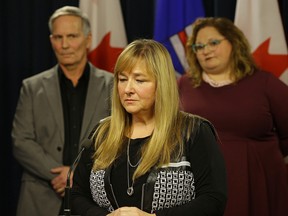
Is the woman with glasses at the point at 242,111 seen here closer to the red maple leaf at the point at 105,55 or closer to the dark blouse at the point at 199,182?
the red maple leaf at the point at 105,55

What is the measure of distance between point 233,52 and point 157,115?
5.09 ft

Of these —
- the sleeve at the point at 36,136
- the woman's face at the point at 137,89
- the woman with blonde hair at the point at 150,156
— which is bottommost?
the sleeve at the point at 36,136

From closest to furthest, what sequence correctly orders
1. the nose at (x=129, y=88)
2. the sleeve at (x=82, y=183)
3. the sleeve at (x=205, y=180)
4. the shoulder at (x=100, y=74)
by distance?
the sleeve at (x=205, y=180), the nose at (x=129, y=88), the sleeve at (x=82, y=183), the shoulder at (x=100, y=74)

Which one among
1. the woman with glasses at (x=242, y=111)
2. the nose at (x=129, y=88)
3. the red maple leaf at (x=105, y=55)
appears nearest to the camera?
the nose at (x=129, y=88)

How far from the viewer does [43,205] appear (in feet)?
12.9

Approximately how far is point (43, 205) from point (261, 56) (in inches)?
68.9

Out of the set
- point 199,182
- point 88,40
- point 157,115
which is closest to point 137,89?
point 157,115

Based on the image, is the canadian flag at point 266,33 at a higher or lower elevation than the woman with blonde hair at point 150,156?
higher

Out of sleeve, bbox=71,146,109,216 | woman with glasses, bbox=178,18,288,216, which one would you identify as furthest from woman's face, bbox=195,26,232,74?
sleeve, bbox=71,146,109,216

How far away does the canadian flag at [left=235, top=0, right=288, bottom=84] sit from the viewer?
4266mm

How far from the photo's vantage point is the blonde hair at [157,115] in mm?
2490

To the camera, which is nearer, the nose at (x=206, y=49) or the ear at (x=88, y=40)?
the nose at (x=206, y=49)

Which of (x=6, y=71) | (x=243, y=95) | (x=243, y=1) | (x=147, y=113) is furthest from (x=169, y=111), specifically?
(x=6, y=71)

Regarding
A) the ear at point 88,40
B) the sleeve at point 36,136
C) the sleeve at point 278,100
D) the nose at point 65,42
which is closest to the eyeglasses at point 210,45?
the sleeve at point 278,100
